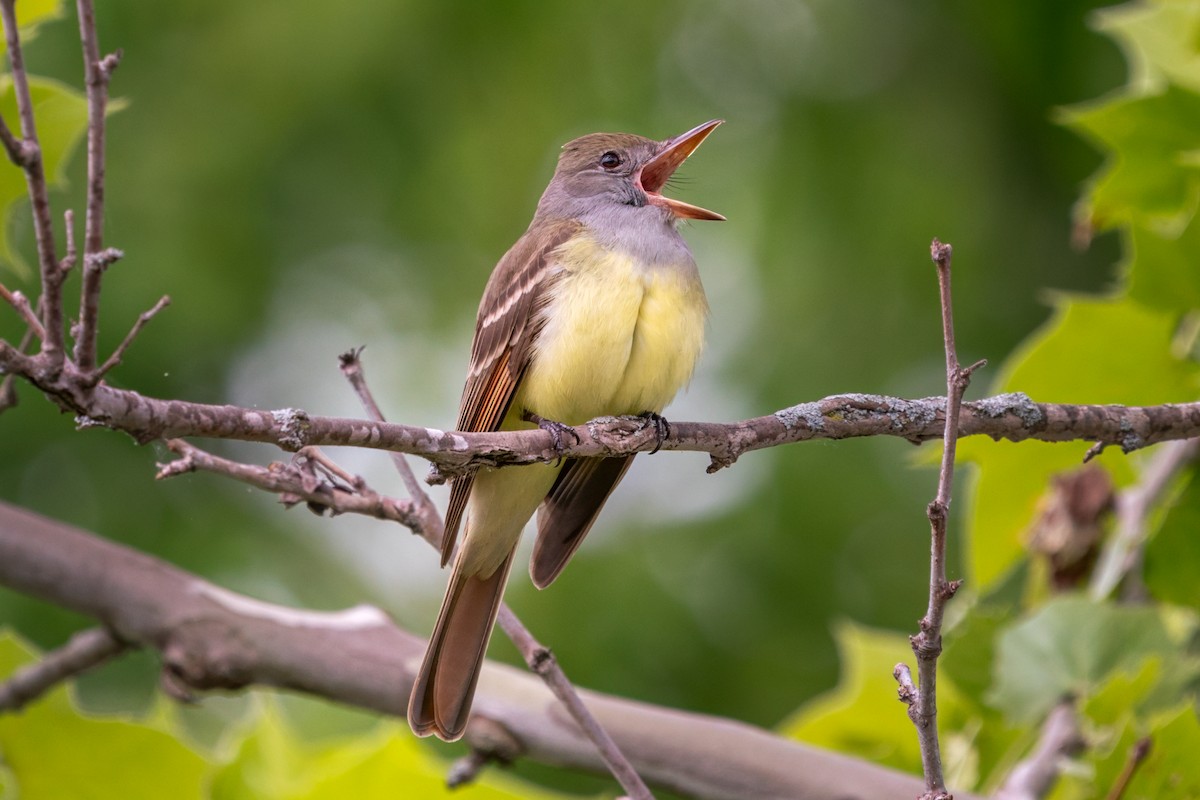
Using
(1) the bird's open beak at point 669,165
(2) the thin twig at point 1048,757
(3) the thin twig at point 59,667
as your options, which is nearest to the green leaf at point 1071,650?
(2) the thin twig at point 1048,757

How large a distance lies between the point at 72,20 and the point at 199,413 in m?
5.46

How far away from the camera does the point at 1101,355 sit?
386 cm

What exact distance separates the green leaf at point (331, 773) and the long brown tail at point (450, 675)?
0.34 feet

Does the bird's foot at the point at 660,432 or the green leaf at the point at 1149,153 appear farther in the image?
the green leaf at the point at 1149,153

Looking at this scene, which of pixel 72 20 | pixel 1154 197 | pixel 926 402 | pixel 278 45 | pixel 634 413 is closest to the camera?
pixel 926 402

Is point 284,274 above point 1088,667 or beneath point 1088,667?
above

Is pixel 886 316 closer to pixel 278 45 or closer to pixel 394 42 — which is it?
pixel 394 42

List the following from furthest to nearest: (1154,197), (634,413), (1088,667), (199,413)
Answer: (1154,197)
(1088,667)
(634,413)
(199,413)

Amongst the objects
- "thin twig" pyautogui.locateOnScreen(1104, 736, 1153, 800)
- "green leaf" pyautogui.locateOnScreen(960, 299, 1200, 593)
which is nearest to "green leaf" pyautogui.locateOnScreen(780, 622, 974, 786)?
"green leaf" pyautogui.locateOnScreen(960, 299, 1200, 593)

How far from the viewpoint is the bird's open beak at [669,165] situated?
407cm

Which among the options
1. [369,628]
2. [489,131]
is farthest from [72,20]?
[369,628]

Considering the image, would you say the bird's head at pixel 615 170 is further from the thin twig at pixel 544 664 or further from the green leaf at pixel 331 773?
the green leaf at pixel 331 773

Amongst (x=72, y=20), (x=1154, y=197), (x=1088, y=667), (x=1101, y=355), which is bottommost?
(x=1088, y=667)

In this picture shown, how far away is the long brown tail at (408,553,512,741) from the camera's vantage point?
320 centimetres
